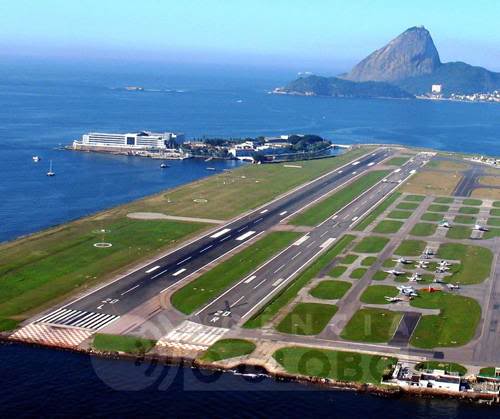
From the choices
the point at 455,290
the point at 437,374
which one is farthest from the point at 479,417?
the point at 455,290

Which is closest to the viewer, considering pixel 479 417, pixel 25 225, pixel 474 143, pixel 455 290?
pixel 479 417

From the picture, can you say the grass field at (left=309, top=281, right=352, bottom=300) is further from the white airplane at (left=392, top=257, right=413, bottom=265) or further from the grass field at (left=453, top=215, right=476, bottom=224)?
the grass field at (left=453, top=215, right=476, bottom=224)

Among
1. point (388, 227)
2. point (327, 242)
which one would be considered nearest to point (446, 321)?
point (327, 242)

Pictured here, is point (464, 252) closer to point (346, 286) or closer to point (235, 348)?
point (346, 286)

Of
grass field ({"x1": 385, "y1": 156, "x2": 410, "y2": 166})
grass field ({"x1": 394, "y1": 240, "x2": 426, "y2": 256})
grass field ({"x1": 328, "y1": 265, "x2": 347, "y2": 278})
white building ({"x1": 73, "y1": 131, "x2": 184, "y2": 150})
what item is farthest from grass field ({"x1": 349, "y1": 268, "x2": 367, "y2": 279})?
white building ({"x1": 73, "y1": 131, "x2": 184, "y2": 150})

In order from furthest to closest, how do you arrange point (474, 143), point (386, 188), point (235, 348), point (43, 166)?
point (474, 143) → point (43, 166) → point (386, 188) → point (235, 348)
